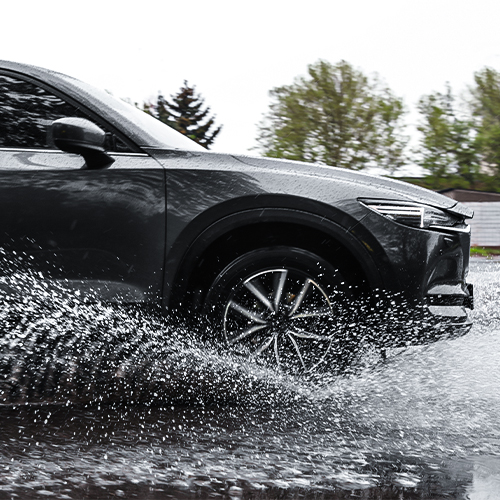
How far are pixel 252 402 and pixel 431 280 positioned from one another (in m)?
1.06

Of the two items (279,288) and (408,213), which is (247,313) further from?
(408,213)

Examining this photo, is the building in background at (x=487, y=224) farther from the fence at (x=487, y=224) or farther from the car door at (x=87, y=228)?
the car door at (x=87, y=228)

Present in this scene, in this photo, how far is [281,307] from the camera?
134 inches

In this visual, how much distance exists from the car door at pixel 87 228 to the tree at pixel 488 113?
112 ft

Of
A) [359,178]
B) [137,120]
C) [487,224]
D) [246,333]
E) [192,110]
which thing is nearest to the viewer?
[246,333]

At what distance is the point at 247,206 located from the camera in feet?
11.0

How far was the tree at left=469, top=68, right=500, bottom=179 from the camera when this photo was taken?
3494 centimetres

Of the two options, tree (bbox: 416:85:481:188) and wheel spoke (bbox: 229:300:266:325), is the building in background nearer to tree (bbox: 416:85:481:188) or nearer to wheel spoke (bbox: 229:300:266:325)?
tree (bbox: 416:85:481:188)

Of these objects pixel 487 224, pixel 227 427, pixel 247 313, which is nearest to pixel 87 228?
pixel 247 313

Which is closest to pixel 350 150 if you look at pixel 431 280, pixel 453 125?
pixel 453 125

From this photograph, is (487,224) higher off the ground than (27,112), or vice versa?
(27,112)

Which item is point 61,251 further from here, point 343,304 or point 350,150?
point 350,150

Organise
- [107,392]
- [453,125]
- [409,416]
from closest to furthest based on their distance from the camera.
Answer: [409,416], [107,392], [453,125]

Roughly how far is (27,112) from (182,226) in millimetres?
1043
